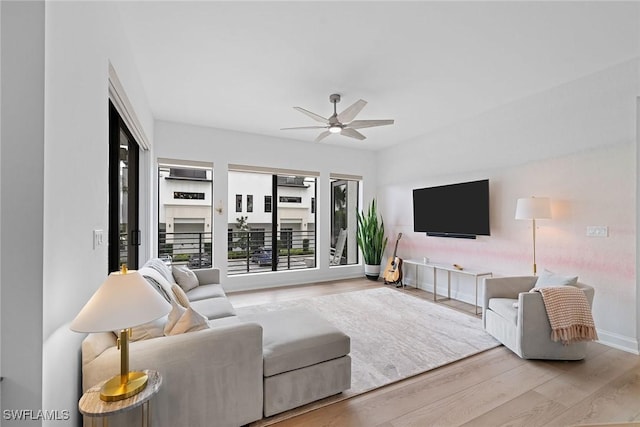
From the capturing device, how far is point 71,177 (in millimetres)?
1294

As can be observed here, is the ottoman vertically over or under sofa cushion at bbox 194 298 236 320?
under

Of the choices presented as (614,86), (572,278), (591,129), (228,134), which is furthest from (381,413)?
(228,134)

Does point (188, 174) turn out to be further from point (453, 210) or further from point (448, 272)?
point (448, 272)

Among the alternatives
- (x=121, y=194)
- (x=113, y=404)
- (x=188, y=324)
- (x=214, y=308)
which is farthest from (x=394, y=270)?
(x=113, y=404)

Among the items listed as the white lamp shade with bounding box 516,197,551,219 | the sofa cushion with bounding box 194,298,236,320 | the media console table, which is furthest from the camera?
the media console table

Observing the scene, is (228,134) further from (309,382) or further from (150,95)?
(309,382)

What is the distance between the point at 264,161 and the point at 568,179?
432 cm

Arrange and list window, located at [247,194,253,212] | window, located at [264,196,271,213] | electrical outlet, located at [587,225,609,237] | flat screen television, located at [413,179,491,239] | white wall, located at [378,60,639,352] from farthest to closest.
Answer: window, located at [264,196,271,213] < window, located at [247,194,253,212] < flat screen television, located at [413,179,491,239] < electrical outlet, located at [587,225,609,237] < white wall, located at [378,60,639,352]

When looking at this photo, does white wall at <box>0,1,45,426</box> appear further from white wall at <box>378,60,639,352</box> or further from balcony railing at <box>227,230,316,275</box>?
white wall at <box>378,60,639,352</box>

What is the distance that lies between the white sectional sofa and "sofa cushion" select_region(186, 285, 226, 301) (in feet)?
2.59

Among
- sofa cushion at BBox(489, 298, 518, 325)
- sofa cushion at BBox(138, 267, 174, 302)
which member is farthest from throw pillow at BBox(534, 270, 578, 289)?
sofa cushion at BBox(138, 267, 174, 302)

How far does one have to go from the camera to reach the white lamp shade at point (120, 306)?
113 centimetres

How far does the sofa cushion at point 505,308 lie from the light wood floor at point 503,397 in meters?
0.34

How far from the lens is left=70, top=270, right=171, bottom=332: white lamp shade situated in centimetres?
113
